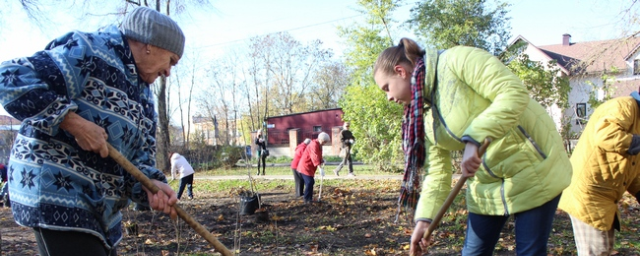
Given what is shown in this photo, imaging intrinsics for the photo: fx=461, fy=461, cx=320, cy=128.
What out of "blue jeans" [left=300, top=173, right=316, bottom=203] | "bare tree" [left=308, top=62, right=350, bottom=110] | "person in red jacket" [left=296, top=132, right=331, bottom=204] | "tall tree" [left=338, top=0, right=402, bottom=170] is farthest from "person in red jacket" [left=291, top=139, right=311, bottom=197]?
"bare tree" [left=308, top=62, right=350, bottom=110]

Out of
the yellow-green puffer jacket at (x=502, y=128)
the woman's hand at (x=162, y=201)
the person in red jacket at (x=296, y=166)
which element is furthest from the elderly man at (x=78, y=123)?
the person in red jacket at (x=296, y=166)

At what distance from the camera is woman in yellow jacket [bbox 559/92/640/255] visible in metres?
2.81

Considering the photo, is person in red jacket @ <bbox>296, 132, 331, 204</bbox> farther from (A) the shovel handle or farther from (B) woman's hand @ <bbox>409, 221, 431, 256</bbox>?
(A) the shovel handle

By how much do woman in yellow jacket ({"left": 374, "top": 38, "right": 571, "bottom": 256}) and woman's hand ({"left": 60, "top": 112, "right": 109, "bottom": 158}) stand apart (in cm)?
126

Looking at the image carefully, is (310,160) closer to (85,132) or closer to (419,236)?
(419,236)

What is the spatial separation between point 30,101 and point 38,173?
269 millimetres

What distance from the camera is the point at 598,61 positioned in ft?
35.2

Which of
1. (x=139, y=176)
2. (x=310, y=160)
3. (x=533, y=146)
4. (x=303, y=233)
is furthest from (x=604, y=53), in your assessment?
(x=139, y=176)

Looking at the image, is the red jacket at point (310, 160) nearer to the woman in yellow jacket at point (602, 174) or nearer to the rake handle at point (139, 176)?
the woman in yellow jacket at point (602, 174)

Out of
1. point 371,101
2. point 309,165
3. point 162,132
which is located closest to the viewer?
point 309,165

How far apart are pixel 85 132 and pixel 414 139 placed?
145 cm

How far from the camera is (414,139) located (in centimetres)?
229

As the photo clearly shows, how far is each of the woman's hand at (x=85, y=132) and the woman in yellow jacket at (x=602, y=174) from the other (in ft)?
9.03

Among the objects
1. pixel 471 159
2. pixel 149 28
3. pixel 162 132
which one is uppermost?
pixel 162 132
